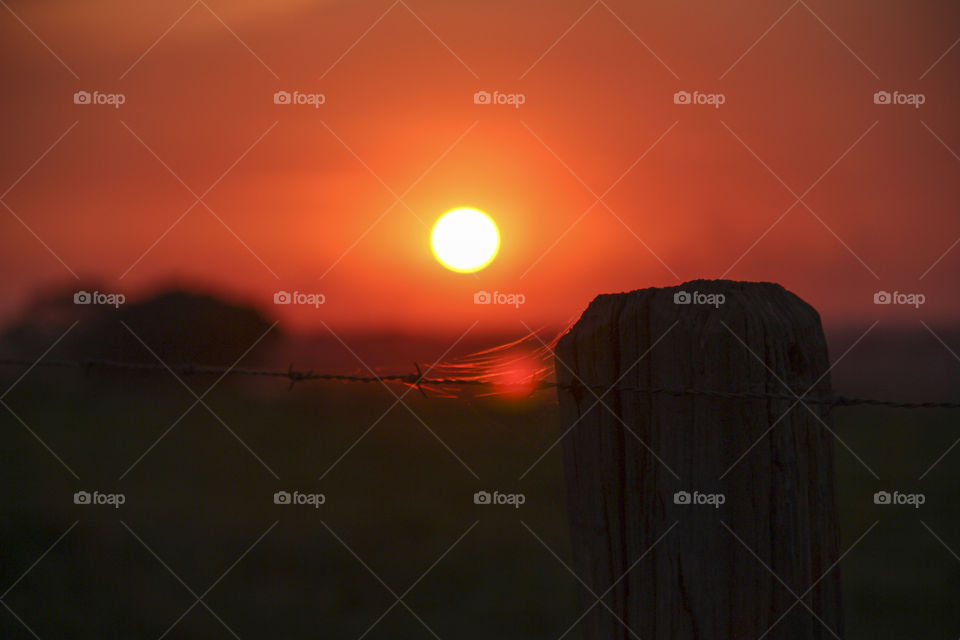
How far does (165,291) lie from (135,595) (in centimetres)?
2105

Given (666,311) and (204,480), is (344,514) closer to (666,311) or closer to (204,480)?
(204,480)

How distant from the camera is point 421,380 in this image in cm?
202

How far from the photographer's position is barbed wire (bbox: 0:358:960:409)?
152 cm

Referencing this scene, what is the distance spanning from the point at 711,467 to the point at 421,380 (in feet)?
2.69

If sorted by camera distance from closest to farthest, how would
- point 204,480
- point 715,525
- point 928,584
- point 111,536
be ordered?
point 715,525 < point 928,584 < point 111,536 < point 204,480

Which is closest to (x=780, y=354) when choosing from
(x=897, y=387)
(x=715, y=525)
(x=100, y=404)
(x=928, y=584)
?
(x=715, y=525)

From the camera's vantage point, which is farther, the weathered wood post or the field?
the field

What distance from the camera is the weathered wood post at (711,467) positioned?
59.3 inches

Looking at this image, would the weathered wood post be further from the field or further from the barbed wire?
the field

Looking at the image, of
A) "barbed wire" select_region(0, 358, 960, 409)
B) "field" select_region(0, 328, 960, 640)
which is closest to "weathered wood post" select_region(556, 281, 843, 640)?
"barbed wire" select_region(0, 358, 960, 409)

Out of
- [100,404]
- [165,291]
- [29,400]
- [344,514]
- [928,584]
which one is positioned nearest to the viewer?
[928,584]

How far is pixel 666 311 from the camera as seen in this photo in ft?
5.06

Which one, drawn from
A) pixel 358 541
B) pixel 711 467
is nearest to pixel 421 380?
pixel 711 467

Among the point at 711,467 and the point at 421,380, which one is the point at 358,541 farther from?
the point at 711,467
